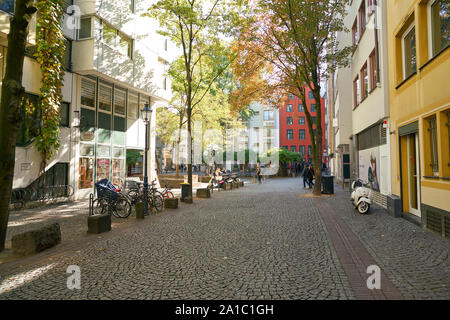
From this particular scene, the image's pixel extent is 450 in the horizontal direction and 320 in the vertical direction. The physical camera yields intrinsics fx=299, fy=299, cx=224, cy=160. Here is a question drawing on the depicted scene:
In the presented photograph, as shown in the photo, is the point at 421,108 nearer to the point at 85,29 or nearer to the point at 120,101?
the point at 85,29

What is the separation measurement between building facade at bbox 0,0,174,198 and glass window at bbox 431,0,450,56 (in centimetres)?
1253

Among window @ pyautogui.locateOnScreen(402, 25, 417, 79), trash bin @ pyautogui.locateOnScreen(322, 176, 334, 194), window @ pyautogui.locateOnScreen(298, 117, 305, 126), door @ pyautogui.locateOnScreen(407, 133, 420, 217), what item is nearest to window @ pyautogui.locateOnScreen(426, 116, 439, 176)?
door @ pyautogui.locateOnScreen(407, 133, 420, 217)

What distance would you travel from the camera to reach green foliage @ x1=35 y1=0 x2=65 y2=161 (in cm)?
1299

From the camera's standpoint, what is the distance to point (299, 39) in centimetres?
1548

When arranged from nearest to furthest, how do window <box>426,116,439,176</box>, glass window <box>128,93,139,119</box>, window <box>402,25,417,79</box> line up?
window <box>426,116,439,176</box>
window <box>402,25,417,79</box>
glass window <box>128,93,139,119</box>

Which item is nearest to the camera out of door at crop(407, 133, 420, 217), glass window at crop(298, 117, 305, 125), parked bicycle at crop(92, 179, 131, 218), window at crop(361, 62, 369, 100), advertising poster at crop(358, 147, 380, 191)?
door at crop(407, 133, 420, 217)

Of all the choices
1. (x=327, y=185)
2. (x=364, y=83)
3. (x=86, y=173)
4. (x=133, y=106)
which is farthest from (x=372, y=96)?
(x=86, y=173)

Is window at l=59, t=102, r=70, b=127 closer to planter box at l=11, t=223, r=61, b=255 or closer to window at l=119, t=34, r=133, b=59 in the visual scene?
window at l=119, t=34, r=133, b=59

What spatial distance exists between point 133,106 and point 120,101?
1334 mm

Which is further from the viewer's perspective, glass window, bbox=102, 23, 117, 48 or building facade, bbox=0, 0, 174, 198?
glass window, bbox=102, 23, 117, 48

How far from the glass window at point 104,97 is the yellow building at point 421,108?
14.2 m

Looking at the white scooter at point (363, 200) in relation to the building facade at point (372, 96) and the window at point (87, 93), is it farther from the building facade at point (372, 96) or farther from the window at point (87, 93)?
the window at point (87, 93)

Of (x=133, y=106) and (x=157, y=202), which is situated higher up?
(x=133, y=106)
